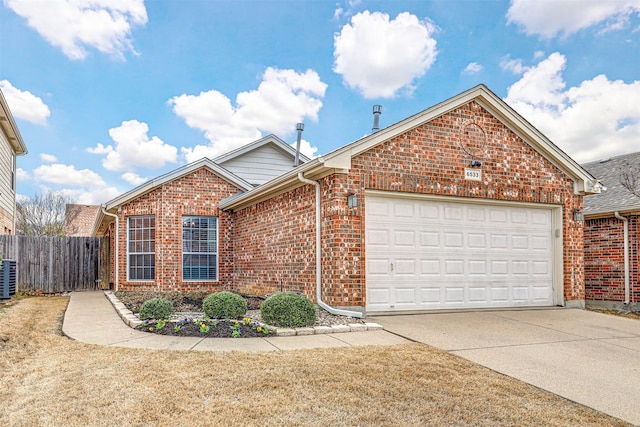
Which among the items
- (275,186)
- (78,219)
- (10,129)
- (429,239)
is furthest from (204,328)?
(78,219)

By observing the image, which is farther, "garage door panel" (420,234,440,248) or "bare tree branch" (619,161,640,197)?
"bare tree branch" (619,161,640,197)

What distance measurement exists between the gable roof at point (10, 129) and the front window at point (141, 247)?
5322 millimetres

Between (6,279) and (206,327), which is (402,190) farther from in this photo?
(6,279)

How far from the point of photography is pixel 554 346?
691 cm

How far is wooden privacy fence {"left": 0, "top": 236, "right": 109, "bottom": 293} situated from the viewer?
15719 millimetres

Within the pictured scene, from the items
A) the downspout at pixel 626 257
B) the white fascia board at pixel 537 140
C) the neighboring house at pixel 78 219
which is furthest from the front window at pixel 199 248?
the neighboring house at pixel 78 219

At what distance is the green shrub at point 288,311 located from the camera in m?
7.44

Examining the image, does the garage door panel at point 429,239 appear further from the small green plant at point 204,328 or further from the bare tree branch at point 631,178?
the bare tree branch at point 631,178

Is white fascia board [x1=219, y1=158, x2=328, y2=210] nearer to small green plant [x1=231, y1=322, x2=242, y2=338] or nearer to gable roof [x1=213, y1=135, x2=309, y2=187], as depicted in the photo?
small green plant [x1=231, y1=322, x2=242, y2=338]

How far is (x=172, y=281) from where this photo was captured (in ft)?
45.4

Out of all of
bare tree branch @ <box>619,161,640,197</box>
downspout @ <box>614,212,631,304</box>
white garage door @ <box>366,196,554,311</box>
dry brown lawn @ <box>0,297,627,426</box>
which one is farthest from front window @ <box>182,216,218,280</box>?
bare tree branch @ <box>619,161,640,197</box>

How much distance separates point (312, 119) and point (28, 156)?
41.9 ft

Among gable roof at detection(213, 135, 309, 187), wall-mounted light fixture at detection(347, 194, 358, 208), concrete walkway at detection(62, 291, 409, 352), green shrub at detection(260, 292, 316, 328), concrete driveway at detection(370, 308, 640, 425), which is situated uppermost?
gable roof at detection(213, 135, 309, 187)

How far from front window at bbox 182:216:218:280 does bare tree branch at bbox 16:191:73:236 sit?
759 inches
